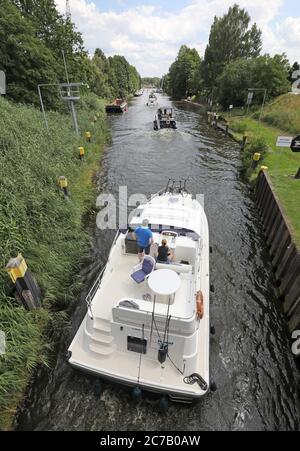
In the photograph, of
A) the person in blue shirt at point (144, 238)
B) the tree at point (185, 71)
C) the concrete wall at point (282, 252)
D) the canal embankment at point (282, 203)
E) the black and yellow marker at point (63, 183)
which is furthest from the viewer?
the tree at point (185, 71)

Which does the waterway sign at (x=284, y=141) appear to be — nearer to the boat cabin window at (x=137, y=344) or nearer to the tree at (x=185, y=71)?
the boat cabin window at (x=137, y=344)

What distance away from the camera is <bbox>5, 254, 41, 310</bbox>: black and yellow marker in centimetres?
609

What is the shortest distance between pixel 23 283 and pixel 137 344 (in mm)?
3329

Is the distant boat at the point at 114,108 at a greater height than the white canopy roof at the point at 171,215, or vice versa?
the distant boat at the point at 114,108

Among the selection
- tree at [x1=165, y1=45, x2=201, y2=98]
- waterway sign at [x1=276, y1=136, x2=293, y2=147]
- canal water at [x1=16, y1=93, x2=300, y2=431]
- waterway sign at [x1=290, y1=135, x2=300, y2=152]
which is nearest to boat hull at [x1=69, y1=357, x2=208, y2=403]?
canal water at [x1=16, y1=93, x2=300, y2=431]

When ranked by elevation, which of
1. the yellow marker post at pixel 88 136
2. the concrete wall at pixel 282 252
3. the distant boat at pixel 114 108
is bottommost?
the concrete wall at pixel 282 252

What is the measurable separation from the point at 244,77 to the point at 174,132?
57.6 feet

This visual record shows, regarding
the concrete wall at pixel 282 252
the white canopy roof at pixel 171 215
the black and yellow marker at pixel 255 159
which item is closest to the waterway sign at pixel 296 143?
the concrete wall at pixel 282 252

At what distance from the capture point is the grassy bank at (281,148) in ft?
37.1

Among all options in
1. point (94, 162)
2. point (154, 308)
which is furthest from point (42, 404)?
point (94, 162)

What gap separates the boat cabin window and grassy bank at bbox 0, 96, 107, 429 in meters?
2.40

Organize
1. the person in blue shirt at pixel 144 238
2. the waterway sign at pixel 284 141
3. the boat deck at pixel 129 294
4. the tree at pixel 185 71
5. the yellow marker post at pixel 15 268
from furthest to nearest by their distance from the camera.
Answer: the tree at pixel 185 71, the waterway sign at pixel 284 141, the person in blue shirt at pixel 144 238, the yellow marker post at pixel 15 268, the boat deck at pixel 129 294

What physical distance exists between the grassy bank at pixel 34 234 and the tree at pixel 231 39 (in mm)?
46025

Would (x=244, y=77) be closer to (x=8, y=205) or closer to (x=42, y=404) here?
(x=8, y=205)
